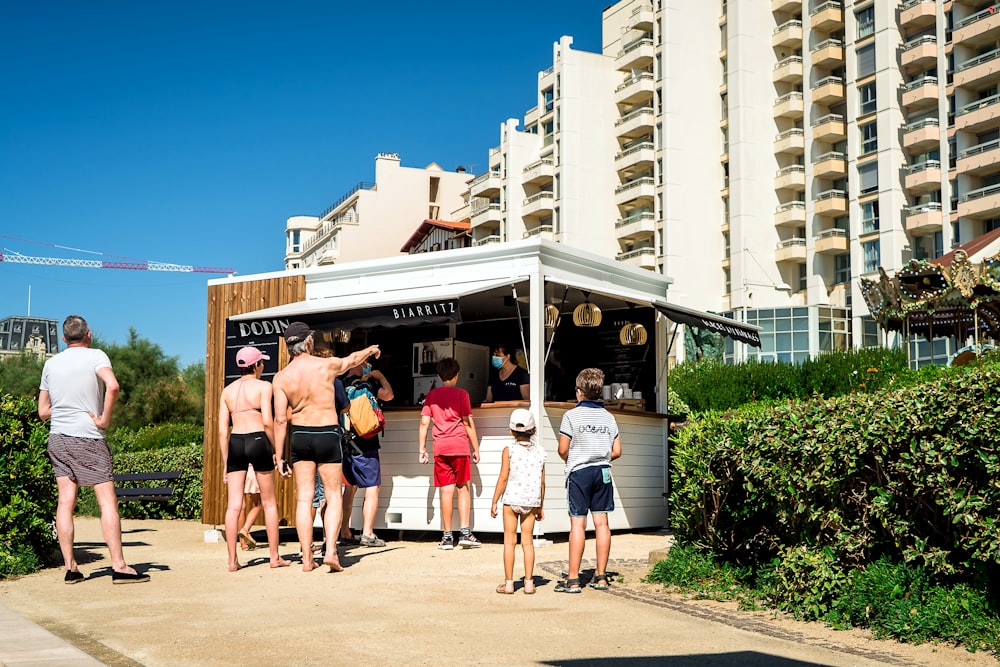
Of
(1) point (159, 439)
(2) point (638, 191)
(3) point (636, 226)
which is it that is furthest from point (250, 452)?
(2) point (638, 191)

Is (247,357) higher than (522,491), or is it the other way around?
(247,357)

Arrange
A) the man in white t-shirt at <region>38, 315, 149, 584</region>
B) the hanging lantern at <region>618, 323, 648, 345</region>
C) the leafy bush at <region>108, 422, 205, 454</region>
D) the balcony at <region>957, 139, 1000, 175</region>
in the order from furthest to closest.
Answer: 1. the balcony at <region>957, 139, 1000, 175</region>
2. the leafy bush at <region>108, 422, 205, 454</region>
3. the hanging lantern at <region>618, 323, 648, 345</region>
4. the man in white t-shirt at <region>38, 315, 149, 584</region>

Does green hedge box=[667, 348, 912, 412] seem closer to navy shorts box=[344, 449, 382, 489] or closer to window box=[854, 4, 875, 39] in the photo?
navy shorts box=[344, 449, 382, 489]

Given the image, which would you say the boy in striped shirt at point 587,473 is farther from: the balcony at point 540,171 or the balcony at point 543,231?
the balcony at point 540,171

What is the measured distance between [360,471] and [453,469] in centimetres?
92

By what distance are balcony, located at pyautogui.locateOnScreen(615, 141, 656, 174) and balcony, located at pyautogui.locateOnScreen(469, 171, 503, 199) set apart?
1068 cm

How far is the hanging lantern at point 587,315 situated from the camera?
12867mm

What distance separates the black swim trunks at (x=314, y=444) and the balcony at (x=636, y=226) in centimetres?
5205

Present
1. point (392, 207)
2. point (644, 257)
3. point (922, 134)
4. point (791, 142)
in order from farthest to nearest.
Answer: point (392, 207) → point (644, 257) → point (791, 142) → point (922, 134)

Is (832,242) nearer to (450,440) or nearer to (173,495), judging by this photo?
(173,495)

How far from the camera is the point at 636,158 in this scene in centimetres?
6100

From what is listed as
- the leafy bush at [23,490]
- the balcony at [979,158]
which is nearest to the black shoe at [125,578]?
the leafy bush at [23,490]

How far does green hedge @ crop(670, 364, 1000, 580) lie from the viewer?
5.58m

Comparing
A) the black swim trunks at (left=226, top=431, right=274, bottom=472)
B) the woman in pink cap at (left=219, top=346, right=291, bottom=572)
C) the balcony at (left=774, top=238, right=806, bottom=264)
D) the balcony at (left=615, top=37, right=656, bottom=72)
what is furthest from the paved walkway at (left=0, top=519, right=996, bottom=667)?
the balcony at (left=615, top=37, right=656, bottom=72)
